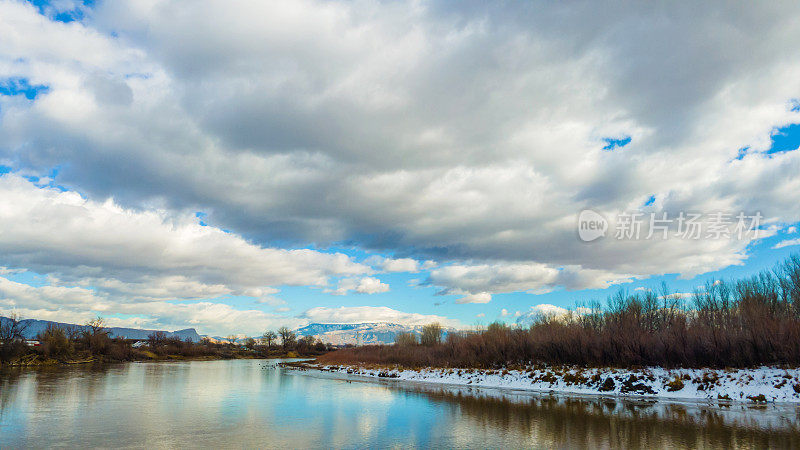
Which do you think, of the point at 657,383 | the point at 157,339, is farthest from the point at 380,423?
the point at 157,339

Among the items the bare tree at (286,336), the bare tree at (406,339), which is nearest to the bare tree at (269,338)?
the bare tree at (286,336)

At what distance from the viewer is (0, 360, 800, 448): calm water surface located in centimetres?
1416

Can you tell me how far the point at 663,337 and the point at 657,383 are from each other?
5.98m

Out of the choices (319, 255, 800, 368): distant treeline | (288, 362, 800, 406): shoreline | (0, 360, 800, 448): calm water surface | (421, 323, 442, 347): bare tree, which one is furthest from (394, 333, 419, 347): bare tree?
(0, 360, 800, 448): calm water surface

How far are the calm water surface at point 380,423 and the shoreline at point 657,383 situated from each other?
3.97 metres

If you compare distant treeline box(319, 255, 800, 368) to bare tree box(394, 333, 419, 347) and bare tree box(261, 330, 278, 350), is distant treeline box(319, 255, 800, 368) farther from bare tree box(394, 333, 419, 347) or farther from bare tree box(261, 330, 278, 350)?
bare tree box(261, 330, 278, 350)

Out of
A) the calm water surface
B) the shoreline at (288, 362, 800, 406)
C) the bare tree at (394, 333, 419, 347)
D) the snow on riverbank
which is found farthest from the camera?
the bare tree at (394, 333, 419, 347)

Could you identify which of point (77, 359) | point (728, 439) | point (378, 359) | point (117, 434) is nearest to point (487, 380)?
point (728, 439)

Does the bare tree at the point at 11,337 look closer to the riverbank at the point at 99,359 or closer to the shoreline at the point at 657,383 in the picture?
the riverbank at the point at 99,359

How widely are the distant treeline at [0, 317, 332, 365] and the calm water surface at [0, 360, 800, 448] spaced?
5274cm

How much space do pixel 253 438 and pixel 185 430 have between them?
351 cm

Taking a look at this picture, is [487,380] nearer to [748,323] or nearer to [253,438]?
[748,323]

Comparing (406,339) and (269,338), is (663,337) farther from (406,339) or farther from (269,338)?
(269,338)

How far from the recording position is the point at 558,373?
3716 cm
